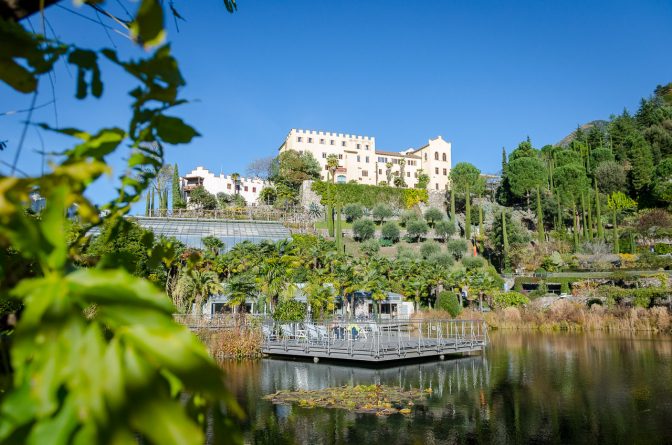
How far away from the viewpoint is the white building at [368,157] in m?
57.6

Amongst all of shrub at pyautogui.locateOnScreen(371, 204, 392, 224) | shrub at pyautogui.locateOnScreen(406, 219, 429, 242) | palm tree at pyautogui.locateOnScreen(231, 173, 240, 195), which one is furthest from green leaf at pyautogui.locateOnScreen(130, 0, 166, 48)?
palm tree at pyautogui.locateOnScreen(231, 173, 240, 195)

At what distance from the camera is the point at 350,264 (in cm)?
2789

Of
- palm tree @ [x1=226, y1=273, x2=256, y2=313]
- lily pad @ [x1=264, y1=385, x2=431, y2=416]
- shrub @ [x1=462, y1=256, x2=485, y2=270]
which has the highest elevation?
shrub @ [x1=462, y1=256, x2=485, y2=270]

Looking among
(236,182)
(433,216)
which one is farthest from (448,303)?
(236,182)

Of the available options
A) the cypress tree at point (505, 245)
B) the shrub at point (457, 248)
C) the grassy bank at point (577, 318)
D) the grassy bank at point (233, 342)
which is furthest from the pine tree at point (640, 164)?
the grassy bank at point (233, 342)

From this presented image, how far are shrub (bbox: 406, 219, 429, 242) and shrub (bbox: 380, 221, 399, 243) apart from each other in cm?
128

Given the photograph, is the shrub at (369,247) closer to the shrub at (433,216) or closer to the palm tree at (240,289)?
the shrub at (433,216)

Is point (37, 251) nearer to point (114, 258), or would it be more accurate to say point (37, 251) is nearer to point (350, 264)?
point (114, 258)

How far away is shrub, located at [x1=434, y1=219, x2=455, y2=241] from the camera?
45.5 meters

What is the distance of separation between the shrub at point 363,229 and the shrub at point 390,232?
0.96 m

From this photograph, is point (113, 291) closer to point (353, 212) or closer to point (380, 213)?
point (353, 212)

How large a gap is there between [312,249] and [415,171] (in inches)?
1422

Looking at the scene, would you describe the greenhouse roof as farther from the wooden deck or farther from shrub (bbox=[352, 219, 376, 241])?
the wooden deck

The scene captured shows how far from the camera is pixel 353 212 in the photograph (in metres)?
47.6
